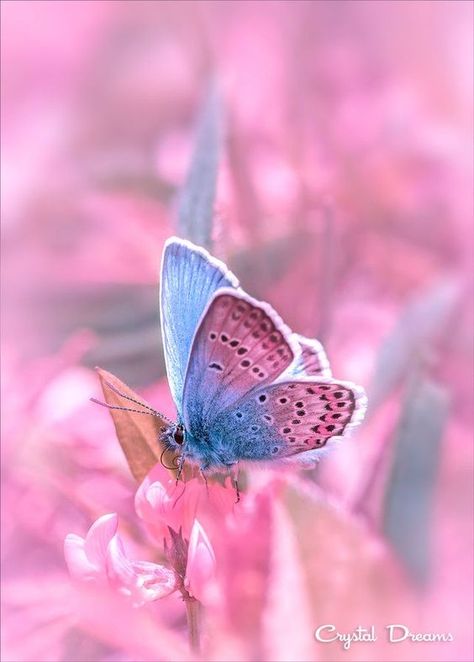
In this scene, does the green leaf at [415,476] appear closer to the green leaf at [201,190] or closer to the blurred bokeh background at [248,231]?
the blurred bokeh background at [248,231]

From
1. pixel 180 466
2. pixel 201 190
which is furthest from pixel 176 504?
pixel 201 190

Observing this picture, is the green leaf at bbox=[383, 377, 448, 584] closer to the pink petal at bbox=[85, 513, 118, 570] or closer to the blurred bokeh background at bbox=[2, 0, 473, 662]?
the blurred bokeh background at bbox=[2, 0, 473, 662]

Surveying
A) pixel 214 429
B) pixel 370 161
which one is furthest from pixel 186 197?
pixel 370 161

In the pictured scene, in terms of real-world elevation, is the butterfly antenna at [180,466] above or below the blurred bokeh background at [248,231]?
below

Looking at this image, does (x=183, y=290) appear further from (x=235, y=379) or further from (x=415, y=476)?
(x=415, y=476)

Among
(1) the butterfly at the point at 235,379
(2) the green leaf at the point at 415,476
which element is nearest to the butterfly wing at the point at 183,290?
(1) the butterfly at the point at 235,379
